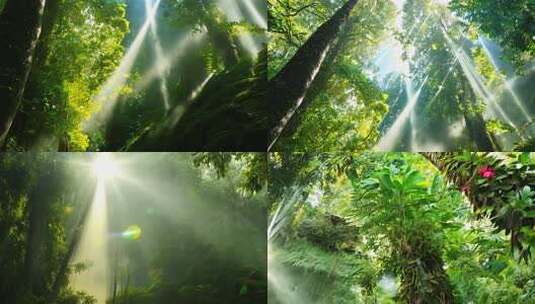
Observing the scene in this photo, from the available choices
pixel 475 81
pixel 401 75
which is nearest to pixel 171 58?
pixel 401 75

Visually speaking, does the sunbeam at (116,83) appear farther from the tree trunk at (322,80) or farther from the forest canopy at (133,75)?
the tree trunk at (322,80)

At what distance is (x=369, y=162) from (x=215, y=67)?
0.92 meters

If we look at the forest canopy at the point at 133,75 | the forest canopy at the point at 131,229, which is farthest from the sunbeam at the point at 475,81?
the forest canopy at the point at 131,229

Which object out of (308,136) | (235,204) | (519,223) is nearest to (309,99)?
(308,136)

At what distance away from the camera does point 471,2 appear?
303 centimetres

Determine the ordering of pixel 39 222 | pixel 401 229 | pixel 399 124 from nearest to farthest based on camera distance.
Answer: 1. pixel 39 222
2. pixel 401 229
3. pixel 399 124

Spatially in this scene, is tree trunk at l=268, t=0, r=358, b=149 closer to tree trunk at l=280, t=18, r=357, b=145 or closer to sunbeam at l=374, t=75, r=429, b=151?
tree trunk at l=280, t=18, r=357, b=145

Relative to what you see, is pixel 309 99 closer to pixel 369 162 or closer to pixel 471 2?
pixel 369 162

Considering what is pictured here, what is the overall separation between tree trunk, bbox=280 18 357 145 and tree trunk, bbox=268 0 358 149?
17 mm

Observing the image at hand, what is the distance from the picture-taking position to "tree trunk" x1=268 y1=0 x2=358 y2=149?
2.88m

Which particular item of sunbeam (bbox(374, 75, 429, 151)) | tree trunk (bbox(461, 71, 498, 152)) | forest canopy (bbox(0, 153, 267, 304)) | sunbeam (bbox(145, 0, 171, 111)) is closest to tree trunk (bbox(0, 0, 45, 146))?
forest canopy (bbox(0, 153, 267, 304))

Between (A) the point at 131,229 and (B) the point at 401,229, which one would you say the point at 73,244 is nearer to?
(A) the point at 131,229

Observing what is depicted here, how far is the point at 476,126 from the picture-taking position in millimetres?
2959

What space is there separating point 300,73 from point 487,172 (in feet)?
3.51
